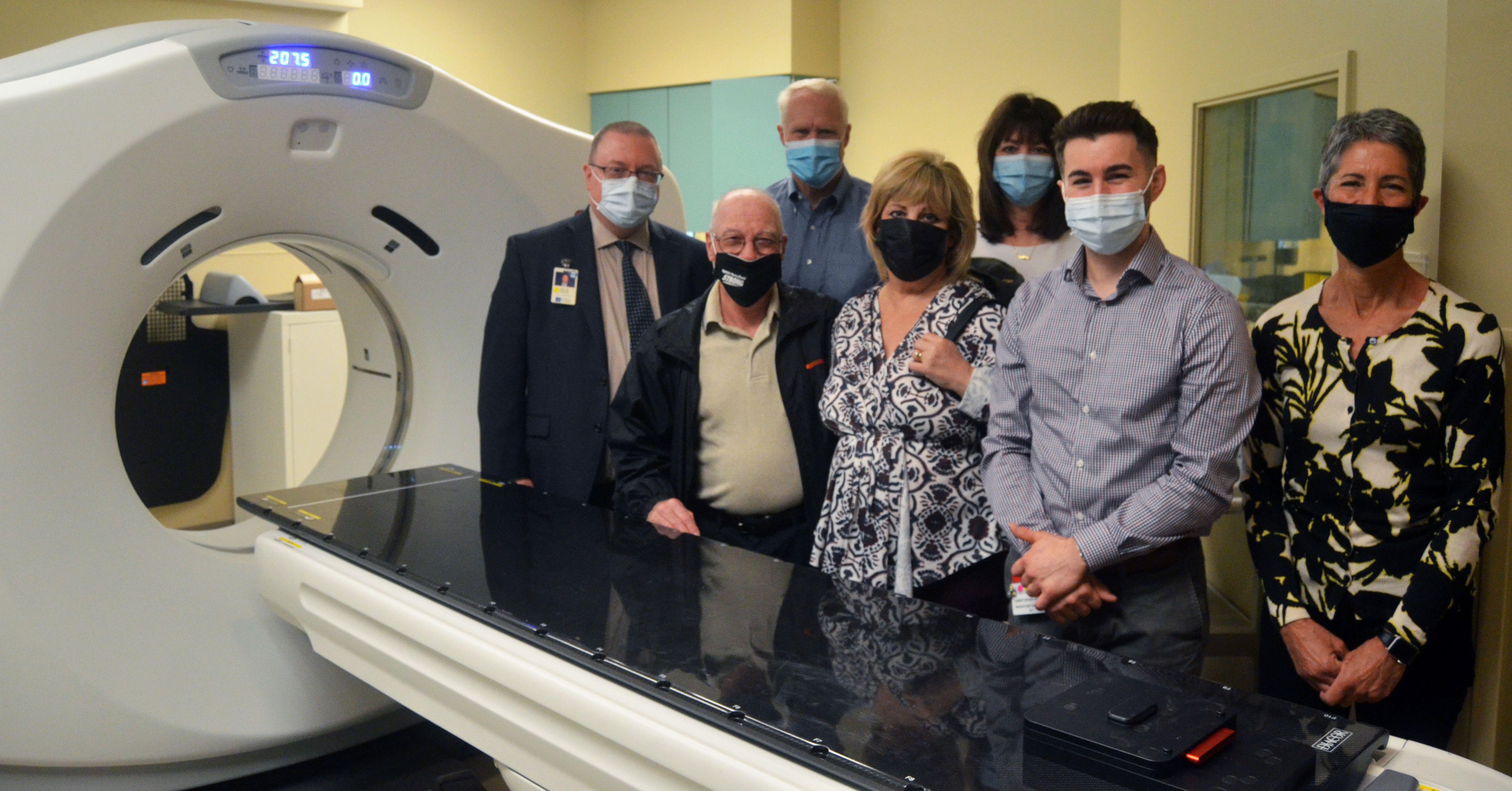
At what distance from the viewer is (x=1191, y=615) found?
4.99 feet

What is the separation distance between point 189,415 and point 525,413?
1.27 metres

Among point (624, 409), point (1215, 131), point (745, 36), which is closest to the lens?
point (624, 409)

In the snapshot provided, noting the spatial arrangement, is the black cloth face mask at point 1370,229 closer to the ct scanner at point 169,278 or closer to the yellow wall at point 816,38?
the ct scanner at point 169,278

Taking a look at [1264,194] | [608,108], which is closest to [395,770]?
[1264,194]

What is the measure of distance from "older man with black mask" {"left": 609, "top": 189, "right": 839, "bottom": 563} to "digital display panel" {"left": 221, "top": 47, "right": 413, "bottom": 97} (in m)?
0.67

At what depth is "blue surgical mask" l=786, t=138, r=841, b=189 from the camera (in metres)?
2.36

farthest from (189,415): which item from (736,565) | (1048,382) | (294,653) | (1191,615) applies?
(1191,615)

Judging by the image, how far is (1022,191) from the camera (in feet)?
6.68

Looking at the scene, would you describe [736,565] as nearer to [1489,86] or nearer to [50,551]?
[50,551]

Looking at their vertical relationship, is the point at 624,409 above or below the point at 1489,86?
below

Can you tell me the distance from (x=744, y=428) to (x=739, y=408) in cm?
4

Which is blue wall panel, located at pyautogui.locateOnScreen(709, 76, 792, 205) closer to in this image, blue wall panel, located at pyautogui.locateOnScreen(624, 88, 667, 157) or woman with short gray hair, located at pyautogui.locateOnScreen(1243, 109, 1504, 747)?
blue wall panel, located at pyautogui.locateOnScreen(624, 88, 667, 157)

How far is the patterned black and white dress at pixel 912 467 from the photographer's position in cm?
167

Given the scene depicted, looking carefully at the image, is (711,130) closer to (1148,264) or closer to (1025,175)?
(1025,175)
